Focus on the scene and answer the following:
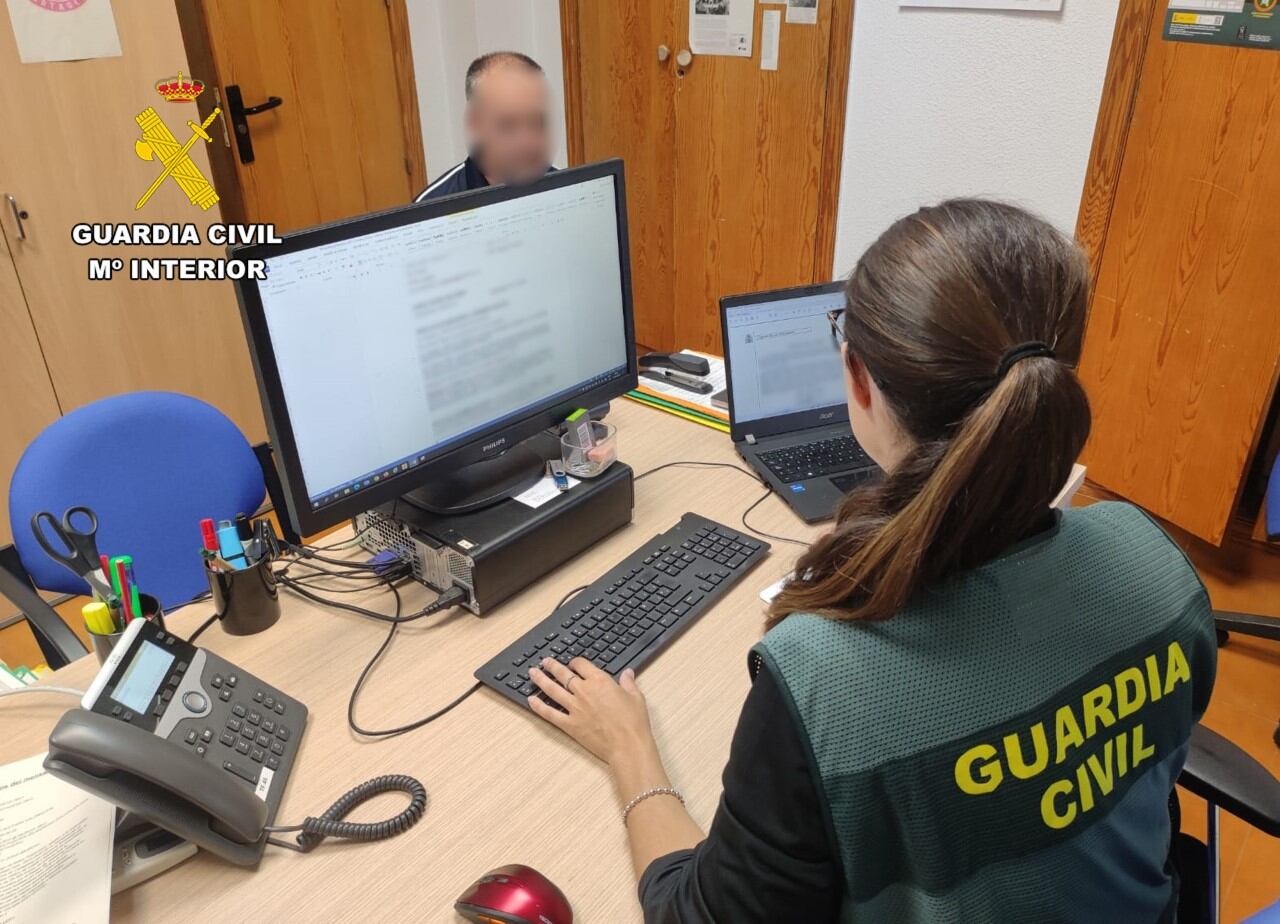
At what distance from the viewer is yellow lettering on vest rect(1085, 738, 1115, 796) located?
27.5 inches

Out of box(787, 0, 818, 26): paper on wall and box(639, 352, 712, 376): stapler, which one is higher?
box(787, 0, 818, 26): paper on wall

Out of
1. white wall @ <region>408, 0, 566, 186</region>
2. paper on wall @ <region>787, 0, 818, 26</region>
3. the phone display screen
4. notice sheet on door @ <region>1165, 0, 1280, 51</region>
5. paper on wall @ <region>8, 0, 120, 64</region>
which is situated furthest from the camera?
white wall @ <region>408, 0, 566, 186</region>

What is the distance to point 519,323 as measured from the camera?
1.26m

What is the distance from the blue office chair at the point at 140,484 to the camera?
4.63ft

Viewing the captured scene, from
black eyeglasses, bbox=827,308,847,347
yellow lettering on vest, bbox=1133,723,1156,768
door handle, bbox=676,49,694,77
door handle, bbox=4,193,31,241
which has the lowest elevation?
yellow lettering on vest, bbox=1133,723,1156,768

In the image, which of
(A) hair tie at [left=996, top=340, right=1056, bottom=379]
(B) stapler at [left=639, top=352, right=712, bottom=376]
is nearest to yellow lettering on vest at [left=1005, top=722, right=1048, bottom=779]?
(A) hair tie at [left=996, top=340, right=1056, bottom=379]

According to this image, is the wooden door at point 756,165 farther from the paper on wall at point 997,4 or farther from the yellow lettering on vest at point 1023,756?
the yellow lettering on vest at point 1023,756

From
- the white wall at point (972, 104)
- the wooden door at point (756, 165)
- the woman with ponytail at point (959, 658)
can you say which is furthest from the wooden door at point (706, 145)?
the woman with ponytail at point (959, 658)

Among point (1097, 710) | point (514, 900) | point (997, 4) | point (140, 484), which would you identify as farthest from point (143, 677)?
point (997, 4)

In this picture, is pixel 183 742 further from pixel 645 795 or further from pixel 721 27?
pixel 721 27

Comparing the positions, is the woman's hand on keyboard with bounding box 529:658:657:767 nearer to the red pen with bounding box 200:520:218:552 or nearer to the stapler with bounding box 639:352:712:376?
the red pen with bounding box 200:520:218:552

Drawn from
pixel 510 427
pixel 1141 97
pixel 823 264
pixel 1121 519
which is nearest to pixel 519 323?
pixel 510 427

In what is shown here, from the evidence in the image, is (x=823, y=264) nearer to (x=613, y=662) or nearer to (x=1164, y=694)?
(x=613, y=662)

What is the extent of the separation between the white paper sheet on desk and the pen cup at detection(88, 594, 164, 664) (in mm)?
156
